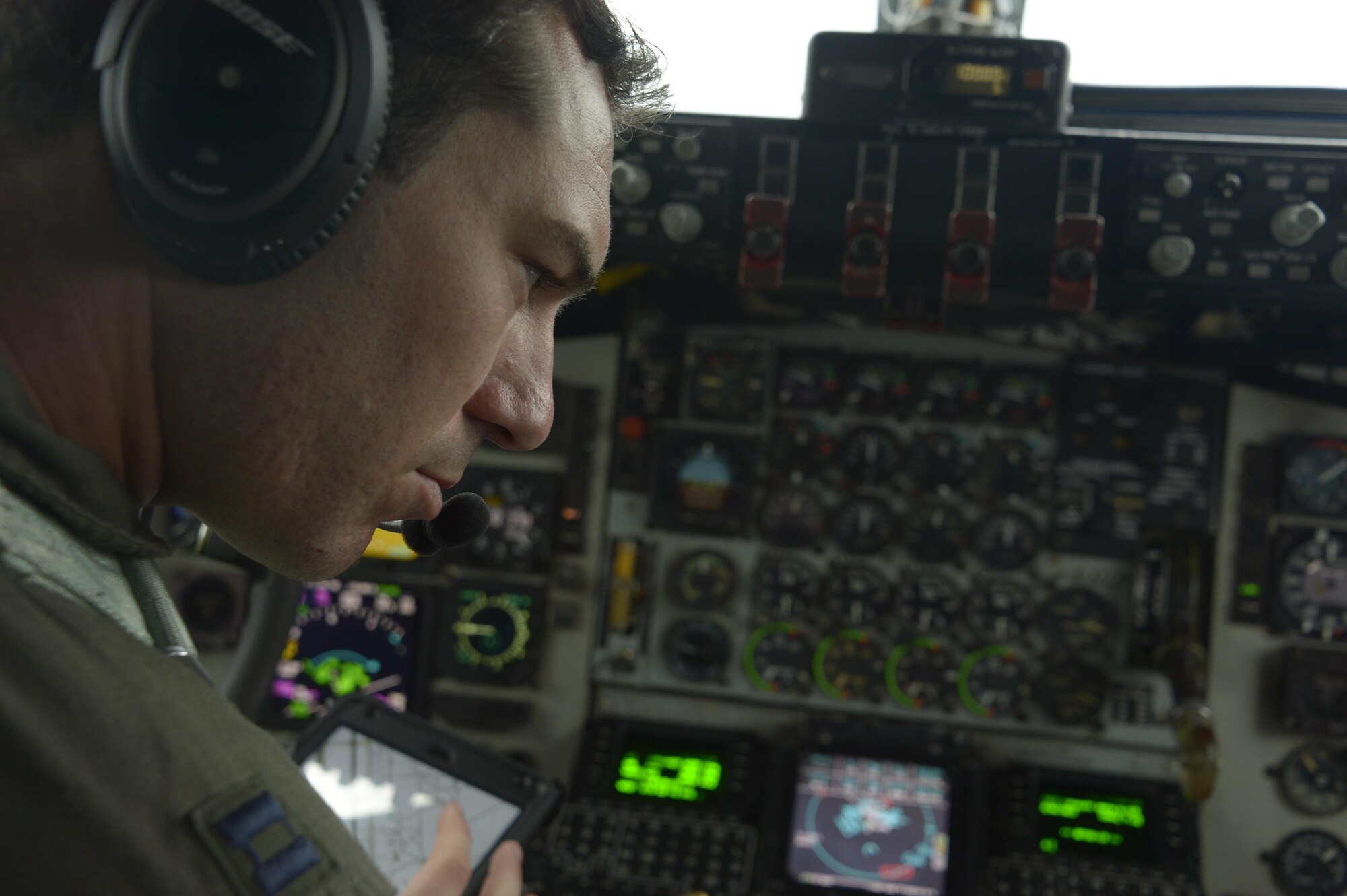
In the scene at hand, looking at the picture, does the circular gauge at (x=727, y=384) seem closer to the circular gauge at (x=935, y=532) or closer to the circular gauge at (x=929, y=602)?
the circular gauge at (x=935, y=532)

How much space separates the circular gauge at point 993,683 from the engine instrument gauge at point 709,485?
0.68 metres

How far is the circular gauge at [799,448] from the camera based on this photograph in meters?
2.85

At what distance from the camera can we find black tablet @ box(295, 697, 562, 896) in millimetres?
2016

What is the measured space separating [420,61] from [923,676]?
2.44 m

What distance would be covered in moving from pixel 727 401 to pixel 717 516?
0.30 metres

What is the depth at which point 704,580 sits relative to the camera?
288 centimetres

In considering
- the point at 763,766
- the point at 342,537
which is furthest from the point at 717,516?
the point at 342,537

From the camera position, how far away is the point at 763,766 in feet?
9.21

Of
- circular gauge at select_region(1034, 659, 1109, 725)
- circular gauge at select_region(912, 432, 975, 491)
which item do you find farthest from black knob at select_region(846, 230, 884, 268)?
circular gauge at select_region(1034, 659, 1109, 725)

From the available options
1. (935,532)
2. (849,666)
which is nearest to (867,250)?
(935,532)

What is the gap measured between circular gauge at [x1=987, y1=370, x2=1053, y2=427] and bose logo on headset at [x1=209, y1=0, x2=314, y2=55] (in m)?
2.42

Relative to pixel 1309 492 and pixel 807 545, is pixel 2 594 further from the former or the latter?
pixel 1309 492

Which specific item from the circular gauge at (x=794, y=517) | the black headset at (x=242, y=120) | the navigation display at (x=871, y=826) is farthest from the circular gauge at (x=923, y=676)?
the black headset at (x=242, y=120)

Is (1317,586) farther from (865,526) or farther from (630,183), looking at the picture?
A: (630,183)
